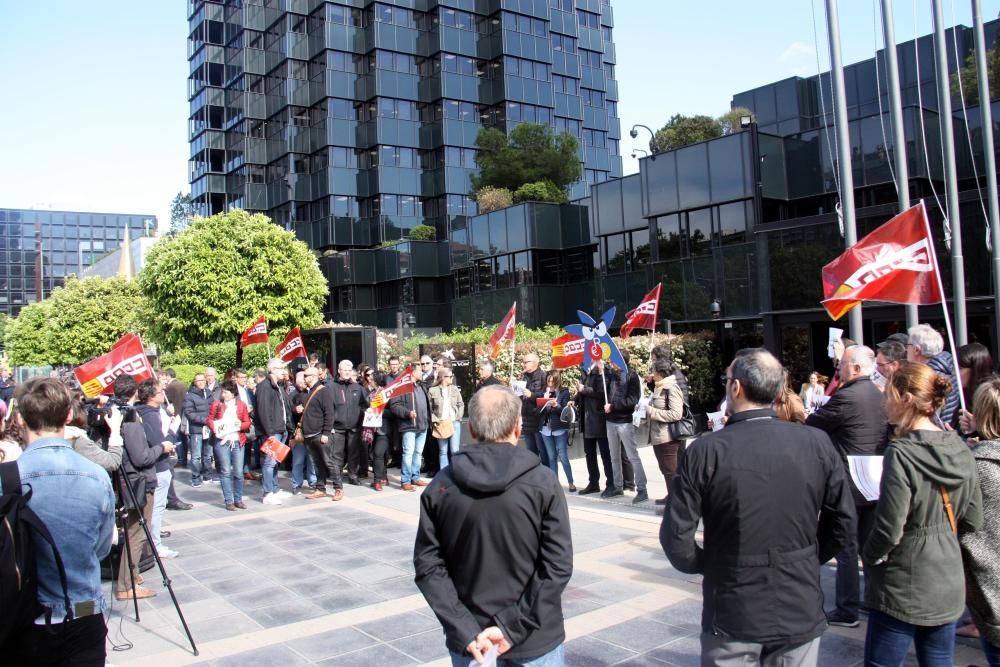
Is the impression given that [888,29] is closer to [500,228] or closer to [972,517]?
[972,517]

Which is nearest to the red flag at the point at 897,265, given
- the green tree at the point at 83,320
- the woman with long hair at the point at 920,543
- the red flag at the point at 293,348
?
the woman with long hair at the point at 920,543

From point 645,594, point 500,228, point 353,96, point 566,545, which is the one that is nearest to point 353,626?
point 645,594

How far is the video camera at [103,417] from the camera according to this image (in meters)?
7.21

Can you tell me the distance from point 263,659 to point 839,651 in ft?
13.0

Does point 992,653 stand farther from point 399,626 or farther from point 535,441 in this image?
point 535,441

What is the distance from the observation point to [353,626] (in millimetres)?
6102

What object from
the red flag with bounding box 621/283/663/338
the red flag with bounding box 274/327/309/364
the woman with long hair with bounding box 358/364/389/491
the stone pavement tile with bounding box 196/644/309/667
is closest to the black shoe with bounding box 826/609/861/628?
the stone pavement tile with bounding box 196/644/309/667

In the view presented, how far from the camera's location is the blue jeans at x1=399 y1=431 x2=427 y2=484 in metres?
12.5

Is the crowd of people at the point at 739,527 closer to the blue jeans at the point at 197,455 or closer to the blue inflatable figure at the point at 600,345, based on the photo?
the blue inflatable figure at the point at 600,345

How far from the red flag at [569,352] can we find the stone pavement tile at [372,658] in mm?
6607

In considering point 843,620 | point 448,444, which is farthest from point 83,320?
point 843,620

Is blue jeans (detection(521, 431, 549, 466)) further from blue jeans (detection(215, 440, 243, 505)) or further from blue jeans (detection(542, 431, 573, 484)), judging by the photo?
blue jeans (detection(215, 440, 243, 505))

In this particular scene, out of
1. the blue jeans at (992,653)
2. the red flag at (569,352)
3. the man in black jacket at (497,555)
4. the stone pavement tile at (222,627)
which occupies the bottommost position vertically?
the stone pavement tile at (222,627)

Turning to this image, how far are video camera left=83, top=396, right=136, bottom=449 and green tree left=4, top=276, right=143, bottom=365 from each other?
122 ft
